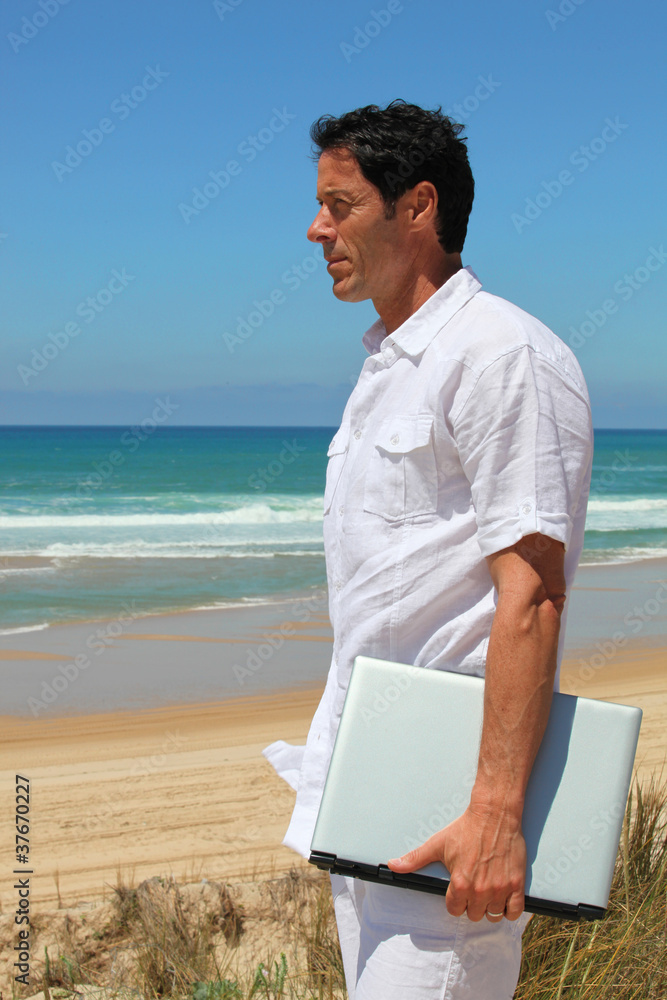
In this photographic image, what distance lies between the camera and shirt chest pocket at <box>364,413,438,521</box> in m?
1.38

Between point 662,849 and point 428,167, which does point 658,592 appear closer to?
point 662,849

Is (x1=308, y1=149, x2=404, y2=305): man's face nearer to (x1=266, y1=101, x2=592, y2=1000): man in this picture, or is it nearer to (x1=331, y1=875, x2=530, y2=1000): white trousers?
(x1=266, y1=101, x2=592, y2=1000): man

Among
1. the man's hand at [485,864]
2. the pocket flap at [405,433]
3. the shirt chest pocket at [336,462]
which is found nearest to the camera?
the man's hand at [485,864]

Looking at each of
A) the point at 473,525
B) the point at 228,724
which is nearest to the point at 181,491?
the point at 228,724

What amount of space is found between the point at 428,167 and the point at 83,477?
110ft

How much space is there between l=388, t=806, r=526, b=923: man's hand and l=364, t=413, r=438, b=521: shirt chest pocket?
0.49 meters

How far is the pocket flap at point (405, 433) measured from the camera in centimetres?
137

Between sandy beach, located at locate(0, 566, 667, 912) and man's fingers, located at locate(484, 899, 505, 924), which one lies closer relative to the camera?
man's fingers, located at locate(484, 899, 505, 924)

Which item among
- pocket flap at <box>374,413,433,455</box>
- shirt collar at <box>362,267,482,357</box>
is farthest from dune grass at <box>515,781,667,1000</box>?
shirt collar at <box>362,267,482,357</box>

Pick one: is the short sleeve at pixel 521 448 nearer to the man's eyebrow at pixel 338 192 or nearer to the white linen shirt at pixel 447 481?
the white linen shirt at pixel 447 481

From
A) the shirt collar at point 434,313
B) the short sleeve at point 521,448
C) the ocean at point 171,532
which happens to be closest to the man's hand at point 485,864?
the short sleeve at point 521,448

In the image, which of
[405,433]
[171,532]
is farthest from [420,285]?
[171,532]

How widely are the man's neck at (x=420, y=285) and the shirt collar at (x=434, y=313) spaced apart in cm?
5

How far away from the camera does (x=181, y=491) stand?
2947 centimetres
